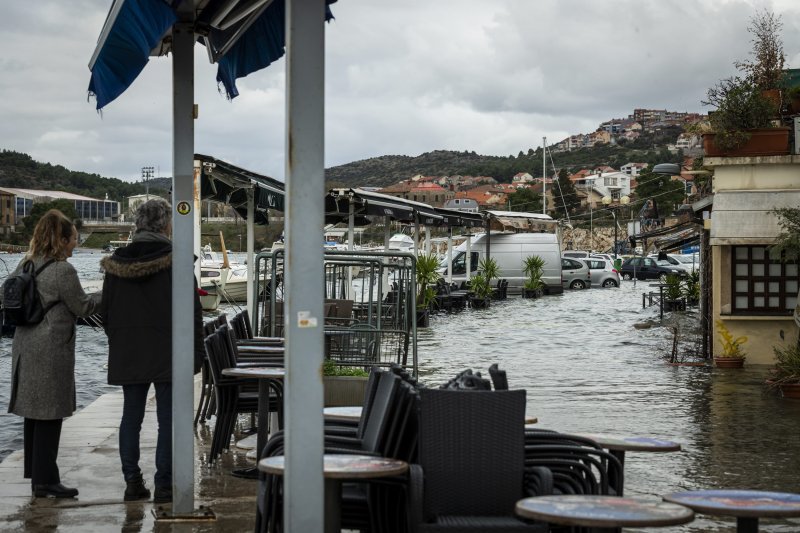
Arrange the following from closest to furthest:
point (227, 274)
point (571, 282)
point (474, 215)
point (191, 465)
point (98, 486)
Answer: point (191, 465) → point (98, 486) → point (474, 215) → point (571, 282) → point (227, 274)

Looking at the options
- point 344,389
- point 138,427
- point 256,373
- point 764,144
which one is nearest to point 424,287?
point 764,144

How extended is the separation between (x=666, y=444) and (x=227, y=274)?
152 feet

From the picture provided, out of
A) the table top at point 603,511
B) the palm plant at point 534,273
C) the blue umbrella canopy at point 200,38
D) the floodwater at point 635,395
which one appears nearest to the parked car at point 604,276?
the palm plant at point 534,273

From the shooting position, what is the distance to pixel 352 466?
4387mm

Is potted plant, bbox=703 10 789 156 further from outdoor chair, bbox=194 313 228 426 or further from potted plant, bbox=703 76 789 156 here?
outdoor chair, bbox=194 313 228 426

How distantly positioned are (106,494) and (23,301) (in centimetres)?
134

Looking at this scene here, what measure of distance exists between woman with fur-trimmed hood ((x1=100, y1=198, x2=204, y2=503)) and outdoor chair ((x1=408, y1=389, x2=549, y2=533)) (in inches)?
98.6

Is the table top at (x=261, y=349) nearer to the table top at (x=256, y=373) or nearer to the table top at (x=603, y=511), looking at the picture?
the table top at (x=256, y=373)

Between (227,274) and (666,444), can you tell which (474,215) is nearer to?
(227,274)

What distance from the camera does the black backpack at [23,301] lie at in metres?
6.70

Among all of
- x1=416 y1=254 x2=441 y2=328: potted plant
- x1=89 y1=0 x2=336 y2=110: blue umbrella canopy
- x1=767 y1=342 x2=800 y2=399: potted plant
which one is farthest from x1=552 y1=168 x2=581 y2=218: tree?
x1=89 y1=0 x2=336 y2=110: blue umbrella canopy

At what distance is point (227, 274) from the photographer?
5066 centimetres

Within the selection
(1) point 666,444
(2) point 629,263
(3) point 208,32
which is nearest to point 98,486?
(3) point 208,32

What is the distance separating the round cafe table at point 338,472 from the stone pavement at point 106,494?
5.92 feet
